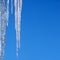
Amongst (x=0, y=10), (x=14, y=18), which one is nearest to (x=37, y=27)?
(x=14, y=18)

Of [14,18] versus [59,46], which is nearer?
[14,18]

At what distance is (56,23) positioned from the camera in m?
2.24

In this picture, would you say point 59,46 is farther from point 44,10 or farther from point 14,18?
point 14,18

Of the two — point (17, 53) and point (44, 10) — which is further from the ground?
point (44, 10)

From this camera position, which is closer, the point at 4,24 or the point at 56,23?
the point at 4,24

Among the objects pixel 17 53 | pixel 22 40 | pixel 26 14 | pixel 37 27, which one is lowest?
pixel 17 53

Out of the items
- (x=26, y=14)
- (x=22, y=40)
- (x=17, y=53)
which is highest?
(x=26, y=14)

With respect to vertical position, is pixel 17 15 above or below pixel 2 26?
above

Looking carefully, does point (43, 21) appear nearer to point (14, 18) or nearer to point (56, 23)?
point (56, 23)

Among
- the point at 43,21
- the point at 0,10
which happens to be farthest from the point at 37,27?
the point at 0,10

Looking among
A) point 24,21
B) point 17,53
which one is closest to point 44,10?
point 24,21

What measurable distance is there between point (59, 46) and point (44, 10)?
18.6 inches

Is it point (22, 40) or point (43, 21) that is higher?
point (43, 21)

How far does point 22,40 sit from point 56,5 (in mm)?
590
